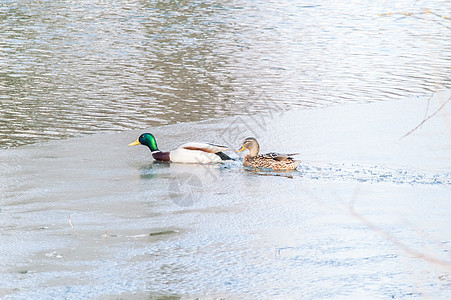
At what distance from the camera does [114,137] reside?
28.7ft

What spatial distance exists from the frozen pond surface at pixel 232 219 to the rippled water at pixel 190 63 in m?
1.06

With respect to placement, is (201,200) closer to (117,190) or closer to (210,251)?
Result: (117,190)

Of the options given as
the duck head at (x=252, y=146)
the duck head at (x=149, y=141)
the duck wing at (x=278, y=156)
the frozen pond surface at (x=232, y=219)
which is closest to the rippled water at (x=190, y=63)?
the frozen pond surface at (x=232, y=219)

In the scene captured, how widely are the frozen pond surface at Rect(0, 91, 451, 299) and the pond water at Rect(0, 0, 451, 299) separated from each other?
2 centimetres

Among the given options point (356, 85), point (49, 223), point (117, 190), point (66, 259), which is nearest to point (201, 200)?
point (117, 190)

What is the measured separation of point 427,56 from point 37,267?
1154 cm

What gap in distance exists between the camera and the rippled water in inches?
401

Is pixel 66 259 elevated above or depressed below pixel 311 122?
above

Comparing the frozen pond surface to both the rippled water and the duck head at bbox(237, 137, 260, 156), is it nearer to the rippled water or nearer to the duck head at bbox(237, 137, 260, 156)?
the duck head at bbox(237, 137, 260, 156)

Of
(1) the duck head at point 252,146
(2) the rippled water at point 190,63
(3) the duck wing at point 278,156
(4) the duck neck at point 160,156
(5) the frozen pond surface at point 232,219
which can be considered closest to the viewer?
(5) the frozen pond surface at point 232,219

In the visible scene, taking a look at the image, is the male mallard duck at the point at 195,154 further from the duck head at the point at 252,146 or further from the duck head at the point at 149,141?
the duck head at the point at 252,146

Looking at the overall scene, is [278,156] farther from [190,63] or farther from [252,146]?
[190,63]

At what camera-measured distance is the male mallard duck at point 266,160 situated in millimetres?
7223

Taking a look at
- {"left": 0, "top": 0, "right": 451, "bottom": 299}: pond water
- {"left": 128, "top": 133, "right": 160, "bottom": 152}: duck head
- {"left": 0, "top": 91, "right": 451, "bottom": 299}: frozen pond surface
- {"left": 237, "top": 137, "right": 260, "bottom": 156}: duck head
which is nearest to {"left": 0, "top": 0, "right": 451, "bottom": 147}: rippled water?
{"left": 0, "top": 0, "right": 451, "bottom": 299}: pond water
